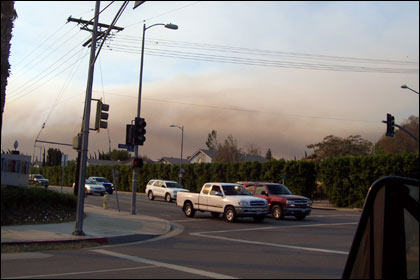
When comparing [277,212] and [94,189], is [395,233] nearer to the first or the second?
[277,212]

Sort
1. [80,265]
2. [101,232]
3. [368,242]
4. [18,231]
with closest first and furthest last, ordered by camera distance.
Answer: [368,242] → [80,265] → [18,231] → [101,232]

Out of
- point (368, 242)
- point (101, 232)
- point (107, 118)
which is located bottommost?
point (101, 232)

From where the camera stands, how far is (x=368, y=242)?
257 cm

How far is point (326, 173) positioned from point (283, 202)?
1754 centimetres

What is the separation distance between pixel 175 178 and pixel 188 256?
42.9 meters

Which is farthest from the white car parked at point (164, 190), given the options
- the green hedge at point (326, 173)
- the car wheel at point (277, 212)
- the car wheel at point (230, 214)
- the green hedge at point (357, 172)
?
the car wheel at point (230, 214)

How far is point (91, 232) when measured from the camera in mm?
14453

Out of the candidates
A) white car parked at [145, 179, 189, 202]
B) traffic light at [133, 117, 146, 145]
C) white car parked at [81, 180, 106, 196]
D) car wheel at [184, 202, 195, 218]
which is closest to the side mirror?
traffic light at [133, 117, 146, 145]

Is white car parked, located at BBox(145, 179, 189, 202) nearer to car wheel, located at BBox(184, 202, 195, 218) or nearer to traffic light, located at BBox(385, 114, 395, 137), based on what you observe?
car wheel, located at BBox(184, 202, 195, 218)

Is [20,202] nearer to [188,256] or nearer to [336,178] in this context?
[188,256]

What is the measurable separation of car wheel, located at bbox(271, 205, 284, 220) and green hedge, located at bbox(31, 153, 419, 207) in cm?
1449

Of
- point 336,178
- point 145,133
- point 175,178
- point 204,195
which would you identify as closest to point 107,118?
point 145,133

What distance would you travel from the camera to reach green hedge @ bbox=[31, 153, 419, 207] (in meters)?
33.1

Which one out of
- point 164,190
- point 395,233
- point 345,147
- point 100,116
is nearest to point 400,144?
point 345,147
